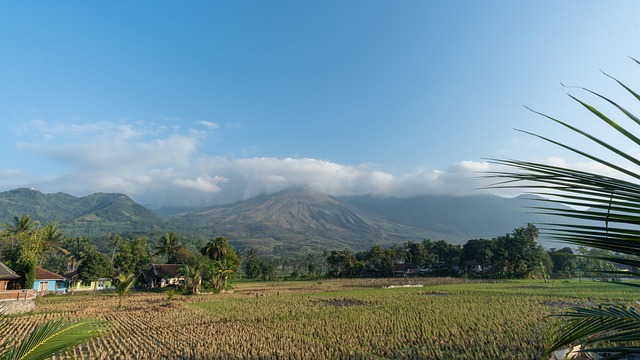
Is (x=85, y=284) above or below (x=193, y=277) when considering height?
below

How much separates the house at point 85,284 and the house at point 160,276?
14.2 feet

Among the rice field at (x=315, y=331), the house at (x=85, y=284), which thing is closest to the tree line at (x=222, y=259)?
the house at (x=85, y=284)

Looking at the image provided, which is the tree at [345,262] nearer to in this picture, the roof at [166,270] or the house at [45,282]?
the roof at [166,270]

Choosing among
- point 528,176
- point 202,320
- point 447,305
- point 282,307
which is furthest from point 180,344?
point 447,305

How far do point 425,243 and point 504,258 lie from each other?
20.0 m

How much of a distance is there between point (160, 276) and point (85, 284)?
33.3 feet

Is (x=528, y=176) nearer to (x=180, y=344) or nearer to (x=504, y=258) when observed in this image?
(x=180, y=344)

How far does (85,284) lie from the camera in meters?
47.7

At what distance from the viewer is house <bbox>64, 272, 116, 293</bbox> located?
154 ft

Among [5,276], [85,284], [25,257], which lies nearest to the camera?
[5,276]

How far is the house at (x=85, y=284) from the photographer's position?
154ft

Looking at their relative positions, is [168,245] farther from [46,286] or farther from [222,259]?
[46,286]

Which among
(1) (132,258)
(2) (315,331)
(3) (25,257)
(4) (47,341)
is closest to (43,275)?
(3) (25,257)

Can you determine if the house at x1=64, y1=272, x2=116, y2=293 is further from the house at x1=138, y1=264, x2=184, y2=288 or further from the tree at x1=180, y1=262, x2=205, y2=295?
the tree at x1=180, y1=262, x2=205, y2=295
